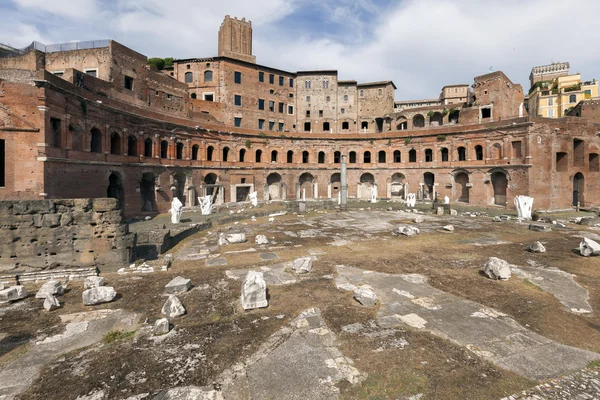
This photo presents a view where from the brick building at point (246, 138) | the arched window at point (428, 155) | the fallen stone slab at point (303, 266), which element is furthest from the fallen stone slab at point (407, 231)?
the arched window at point (428, 155)

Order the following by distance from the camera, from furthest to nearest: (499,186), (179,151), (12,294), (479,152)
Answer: (479,152), (499,186), (179,151), (12,294)

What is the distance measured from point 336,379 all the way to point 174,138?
27273 millimetres

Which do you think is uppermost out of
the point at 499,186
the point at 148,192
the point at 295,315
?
the point at 499,186

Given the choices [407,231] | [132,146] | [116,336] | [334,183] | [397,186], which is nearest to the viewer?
[116,336]

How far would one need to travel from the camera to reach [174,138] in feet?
89.2

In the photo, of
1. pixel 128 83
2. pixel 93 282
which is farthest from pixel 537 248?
pixel 128 83

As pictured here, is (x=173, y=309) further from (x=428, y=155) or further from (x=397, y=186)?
(x=428, y=155)

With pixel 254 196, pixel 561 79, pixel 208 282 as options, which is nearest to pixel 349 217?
pixel 254 196

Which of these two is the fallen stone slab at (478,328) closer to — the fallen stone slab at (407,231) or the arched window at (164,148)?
the fallen stone slab at (407,231)

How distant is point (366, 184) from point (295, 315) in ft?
110

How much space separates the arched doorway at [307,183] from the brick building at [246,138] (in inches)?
7.4

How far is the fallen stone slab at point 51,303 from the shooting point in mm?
6641

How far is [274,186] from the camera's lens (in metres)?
36.5

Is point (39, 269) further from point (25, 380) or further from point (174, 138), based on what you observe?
point (174, 138)
